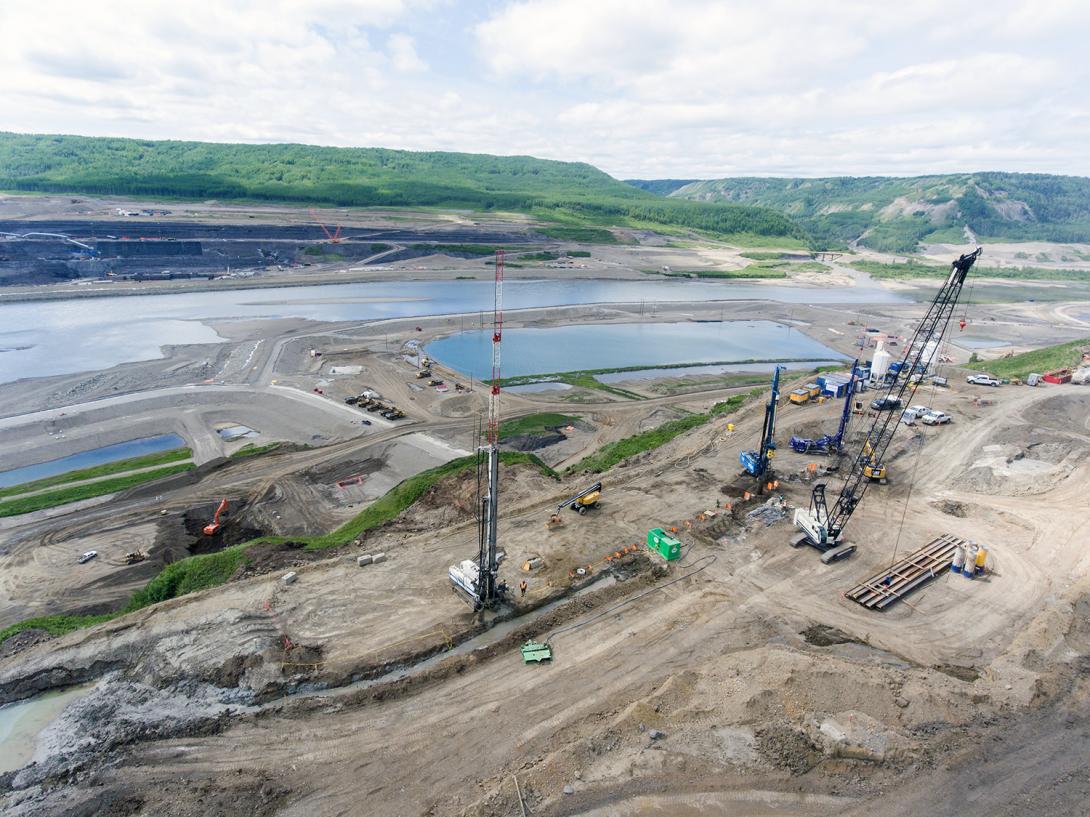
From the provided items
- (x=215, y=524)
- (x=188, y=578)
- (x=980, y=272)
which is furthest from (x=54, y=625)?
(x=980, y=272)

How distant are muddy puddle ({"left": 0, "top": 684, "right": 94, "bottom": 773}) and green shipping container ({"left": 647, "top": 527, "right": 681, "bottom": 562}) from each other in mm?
21396

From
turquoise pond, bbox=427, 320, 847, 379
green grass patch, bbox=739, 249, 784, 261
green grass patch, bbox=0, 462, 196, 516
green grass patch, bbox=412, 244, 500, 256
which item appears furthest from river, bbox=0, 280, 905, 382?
green grass patch, bbox=739, 249, 784, 261

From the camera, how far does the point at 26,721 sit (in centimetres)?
1764

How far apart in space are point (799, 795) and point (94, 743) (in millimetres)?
19604

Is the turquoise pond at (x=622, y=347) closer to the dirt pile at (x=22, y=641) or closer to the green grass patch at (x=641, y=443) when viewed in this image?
the green grass patch at (x=641, y=443)

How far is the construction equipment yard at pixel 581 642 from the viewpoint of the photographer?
15.3 meters

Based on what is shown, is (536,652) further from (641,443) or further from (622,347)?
(622,347)

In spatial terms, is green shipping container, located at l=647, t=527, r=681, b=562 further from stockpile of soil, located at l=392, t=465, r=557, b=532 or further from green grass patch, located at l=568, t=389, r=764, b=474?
green grass patch, located at l=568, t=389, r=764, b=474

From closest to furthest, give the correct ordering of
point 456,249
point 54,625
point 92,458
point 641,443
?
point 54,625, point 641,443, point 92,458, point 456,249

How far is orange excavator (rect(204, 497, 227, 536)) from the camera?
30.7 meters

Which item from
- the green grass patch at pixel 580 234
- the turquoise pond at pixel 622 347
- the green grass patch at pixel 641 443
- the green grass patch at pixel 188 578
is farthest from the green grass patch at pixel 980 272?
the green grass patch at pixel 188 578

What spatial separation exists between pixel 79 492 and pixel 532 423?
31053 mm

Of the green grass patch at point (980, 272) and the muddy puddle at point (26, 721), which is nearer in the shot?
the muddy puddle at point (26, 721)

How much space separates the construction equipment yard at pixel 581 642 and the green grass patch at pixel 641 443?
1.42 m
